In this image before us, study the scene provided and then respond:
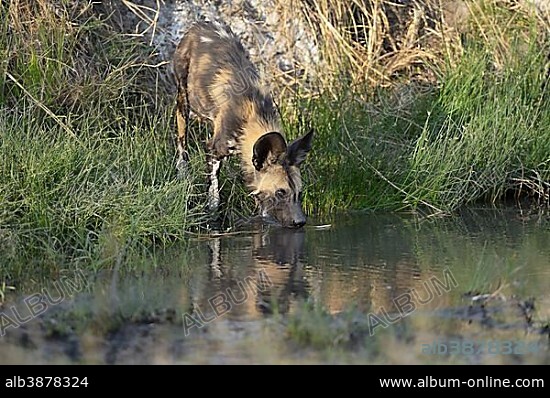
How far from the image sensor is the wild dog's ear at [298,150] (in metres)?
6.97

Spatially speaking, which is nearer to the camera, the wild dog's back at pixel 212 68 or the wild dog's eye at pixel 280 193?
the wild dog's eye at pixel 280 193

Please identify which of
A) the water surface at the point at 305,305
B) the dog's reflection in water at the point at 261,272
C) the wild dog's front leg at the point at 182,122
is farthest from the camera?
the wild dog's front leg at the point at 182,122

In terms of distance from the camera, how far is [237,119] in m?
7.53

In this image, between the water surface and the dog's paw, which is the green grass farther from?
the water surface

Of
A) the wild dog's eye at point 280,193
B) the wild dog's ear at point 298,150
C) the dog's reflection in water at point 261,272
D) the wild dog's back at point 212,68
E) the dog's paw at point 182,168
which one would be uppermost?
the wild dog's back at point 212,68

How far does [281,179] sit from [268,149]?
0.26 meters

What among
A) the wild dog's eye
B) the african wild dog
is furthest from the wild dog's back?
the wild dog's eye

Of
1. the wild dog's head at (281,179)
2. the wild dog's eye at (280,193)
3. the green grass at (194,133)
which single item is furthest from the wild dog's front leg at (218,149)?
the wild dog's eye at (280,193)

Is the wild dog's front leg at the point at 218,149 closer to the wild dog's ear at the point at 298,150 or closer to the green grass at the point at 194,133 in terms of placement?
the green grass at the point at 194,133

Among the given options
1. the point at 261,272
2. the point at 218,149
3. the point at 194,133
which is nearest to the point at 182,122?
the point at 194,133

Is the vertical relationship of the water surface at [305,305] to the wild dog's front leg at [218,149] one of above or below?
below

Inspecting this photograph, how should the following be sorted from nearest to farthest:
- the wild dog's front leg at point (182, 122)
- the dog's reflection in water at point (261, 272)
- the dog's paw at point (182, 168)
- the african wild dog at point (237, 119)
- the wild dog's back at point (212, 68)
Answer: the dog's reflection in water at point (261, 272) < the african wild dog at point (237, 119) < the dog's paw at point (182, 168) < the wild dog's back at point (212, 68) < the wild dog's front leg at point (182, 122)

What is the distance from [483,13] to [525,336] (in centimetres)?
565

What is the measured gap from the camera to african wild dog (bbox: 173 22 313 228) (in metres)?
7.08
